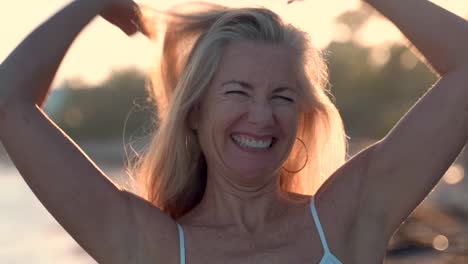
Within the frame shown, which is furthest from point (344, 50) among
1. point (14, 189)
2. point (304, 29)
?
point (304, 29)

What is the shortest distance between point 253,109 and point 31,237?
7.27 metres

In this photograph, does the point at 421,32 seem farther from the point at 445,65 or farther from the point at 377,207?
the point at 377,207

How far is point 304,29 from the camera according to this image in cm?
356

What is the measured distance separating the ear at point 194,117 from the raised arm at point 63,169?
0.34 m

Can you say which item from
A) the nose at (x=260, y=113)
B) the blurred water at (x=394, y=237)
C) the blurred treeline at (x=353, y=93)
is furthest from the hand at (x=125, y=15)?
the blurred treeline at (x=353, y=93)

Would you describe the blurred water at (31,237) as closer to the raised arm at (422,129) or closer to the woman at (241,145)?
the woman at (241,145)

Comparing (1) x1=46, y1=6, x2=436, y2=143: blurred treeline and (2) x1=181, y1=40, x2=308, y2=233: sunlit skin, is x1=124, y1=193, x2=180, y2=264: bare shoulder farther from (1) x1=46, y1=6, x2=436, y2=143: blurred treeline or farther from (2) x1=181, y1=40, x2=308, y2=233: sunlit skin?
(1) x1=46, y1=6, x2=436, y2=143: blurred treeline

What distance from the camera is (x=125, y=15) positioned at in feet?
11.3

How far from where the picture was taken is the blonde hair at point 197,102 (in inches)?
133

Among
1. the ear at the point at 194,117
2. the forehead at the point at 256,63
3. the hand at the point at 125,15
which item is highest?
the hand at the point at 125,15

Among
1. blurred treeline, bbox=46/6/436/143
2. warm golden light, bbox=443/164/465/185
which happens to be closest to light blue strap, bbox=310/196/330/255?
warm golden light, bbox=443/164/465/185

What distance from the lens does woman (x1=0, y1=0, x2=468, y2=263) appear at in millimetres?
3125

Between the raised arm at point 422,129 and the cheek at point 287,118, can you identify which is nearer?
the raised arm at point 422,129

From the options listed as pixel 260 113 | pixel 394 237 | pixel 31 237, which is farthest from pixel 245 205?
pixel 31 237
